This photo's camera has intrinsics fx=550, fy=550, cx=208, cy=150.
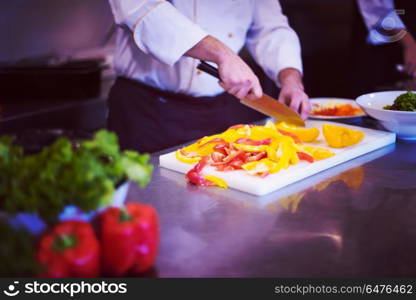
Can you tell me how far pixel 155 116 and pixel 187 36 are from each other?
42 centimetres

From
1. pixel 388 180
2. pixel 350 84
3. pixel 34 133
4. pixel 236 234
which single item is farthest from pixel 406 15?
pixel 34 133

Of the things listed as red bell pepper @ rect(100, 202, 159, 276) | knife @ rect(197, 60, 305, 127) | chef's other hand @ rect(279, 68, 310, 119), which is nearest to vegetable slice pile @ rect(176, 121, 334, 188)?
knife @ rect(197, 60, 305, 127)

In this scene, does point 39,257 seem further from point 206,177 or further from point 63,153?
point 206,177

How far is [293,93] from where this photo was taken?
6.21ft

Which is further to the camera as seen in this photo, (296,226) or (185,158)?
(185,158)

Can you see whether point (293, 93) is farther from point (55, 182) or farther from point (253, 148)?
point (55, 182)

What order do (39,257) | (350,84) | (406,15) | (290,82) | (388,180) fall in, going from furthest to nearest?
1. (350,84)
2. (406,15)
3. (290,82)
4. (388,180)
5. (39,257)

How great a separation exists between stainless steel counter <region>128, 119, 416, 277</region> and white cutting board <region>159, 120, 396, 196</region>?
0.06 ft

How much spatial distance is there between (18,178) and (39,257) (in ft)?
0.37

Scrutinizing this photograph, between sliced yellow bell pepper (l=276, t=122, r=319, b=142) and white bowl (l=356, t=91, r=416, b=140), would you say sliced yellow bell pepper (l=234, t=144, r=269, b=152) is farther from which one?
white bowl (l=356, t=91, r=416, b=140)

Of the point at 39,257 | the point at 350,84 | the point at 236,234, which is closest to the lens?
the point at 39,257

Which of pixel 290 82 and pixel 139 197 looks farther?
pixel 290 82

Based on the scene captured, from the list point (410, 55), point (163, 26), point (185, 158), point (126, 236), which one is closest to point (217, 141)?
point (185, 158)

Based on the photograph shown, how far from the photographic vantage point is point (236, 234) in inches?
41.8
